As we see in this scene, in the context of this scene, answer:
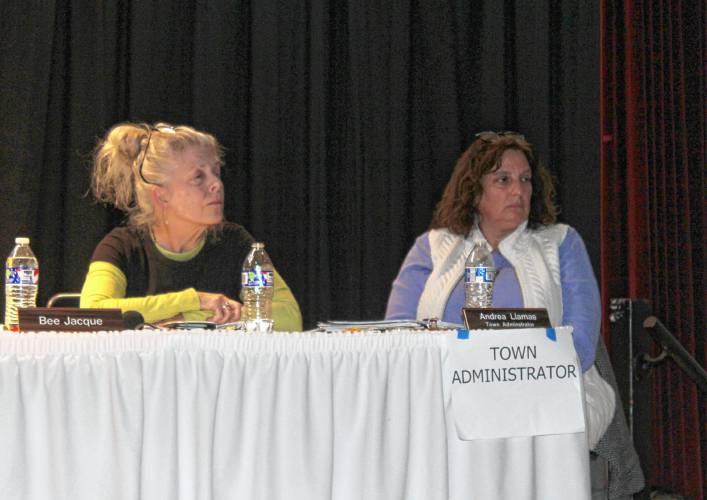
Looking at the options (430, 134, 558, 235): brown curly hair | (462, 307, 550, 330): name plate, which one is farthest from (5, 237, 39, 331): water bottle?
(430, 134, 558, 235): brown curly hair

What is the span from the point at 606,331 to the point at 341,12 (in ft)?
6.16

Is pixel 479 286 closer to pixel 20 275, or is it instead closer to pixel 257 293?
pixel 257 293

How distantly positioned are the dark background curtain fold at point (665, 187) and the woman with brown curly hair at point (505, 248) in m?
1.36

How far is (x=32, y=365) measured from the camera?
1387mm

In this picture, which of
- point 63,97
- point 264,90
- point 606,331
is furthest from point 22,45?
point 606,331

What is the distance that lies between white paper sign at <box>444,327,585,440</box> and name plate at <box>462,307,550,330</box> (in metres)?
0.02

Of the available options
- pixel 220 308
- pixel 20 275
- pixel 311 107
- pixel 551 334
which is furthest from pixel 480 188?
pixel 20 275

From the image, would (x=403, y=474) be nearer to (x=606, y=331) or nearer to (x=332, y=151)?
(x=332, y=151)

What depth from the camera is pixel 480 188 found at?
2711 millimetres

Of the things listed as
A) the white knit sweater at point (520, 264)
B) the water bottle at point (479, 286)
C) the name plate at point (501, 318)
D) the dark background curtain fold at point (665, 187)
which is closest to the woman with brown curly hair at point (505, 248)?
the white knit sweater at point (520, 264)

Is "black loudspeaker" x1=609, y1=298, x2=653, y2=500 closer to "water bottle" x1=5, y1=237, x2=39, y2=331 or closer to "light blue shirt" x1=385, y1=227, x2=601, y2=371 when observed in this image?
"light blue shirt" x1=385, y1=227, x2=601, y2=371

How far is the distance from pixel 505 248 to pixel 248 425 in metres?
1.29

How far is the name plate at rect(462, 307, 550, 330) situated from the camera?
163 centimetres

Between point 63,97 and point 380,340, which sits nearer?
point 380,340
